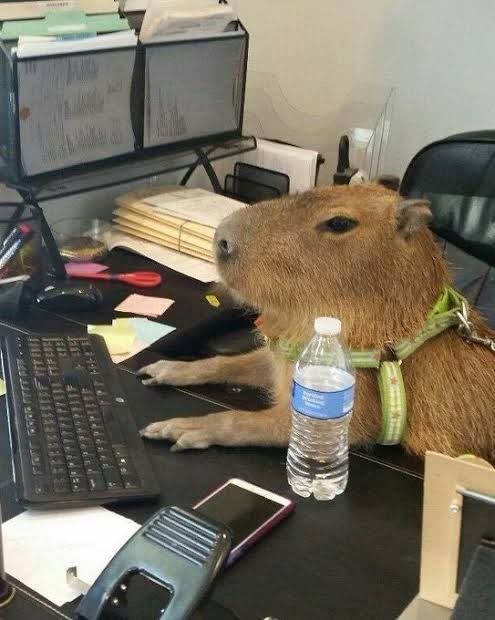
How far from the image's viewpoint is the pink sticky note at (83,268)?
1920 millimetres

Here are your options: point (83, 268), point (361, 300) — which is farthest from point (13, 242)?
point (361, 300)

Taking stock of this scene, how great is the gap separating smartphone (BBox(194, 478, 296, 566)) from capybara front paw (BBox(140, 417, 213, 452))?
112 millimetres

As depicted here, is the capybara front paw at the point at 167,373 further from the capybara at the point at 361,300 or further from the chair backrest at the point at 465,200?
the chair backrest at the point at 465,200

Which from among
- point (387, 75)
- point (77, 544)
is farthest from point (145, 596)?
point (387, 75)

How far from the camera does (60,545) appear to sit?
107cm

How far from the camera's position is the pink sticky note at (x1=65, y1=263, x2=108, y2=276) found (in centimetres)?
192

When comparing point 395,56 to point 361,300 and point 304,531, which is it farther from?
point 304,531

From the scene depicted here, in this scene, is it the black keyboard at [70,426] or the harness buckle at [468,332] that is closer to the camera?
the black keyboard at [70,426]

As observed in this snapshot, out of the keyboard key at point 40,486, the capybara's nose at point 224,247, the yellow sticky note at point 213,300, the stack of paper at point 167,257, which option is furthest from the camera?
the stack of paper at point 167,257

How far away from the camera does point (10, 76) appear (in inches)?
67.4

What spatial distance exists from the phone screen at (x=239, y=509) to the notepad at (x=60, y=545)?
11 centimetres

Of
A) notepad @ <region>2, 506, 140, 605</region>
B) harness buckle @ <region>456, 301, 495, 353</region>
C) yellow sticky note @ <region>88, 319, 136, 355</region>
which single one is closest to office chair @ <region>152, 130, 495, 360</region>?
yellow sticky note @ <region>88, 319, 136, 355</region>

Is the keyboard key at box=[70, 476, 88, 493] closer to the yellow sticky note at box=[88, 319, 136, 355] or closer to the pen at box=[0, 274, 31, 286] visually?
the yellow sticky note at box=[88, 319, 136, 355]

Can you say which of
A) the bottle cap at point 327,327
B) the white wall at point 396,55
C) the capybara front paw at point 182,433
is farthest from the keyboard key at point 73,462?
the white wall at point 396,55
